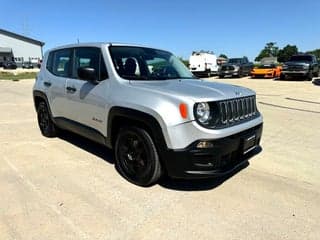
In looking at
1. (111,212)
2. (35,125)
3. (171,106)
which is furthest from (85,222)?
(35,125)

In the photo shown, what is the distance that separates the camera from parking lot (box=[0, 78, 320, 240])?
3180mm

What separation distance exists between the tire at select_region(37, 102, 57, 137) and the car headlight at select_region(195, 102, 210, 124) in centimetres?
376

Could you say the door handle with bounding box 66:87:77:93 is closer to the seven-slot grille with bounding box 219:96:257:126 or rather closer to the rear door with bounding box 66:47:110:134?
the rear door with bounding box 66:47:110:134

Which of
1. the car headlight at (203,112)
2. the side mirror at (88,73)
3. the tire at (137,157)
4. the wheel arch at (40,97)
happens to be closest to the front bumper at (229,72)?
the wheel arch at (40,97)

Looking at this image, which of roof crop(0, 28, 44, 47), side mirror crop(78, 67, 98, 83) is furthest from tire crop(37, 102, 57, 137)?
roof crop(0, 28, 44, 47)

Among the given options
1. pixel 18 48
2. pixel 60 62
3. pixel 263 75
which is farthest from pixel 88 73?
pixel 18 48

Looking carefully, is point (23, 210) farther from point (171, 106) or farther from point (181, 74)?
point (181, 74)

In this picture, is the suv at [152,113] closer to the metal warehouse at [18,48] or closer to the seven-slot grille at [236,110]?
the seven-slot grille at [236,110]

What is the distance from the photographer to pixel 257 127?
455 centimetres

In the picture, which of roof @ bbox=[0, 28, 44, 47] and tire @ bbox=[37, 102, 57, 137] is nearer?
tire @ bbox=[37, 102, 57, 137]

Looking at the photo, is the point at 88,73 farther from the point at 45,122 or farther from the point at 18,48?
the point at 18,48

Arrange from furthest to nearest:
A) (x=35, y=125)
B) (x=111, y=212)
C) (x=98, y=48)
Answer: (x=35, y=125) < (x=98, y=48) < (x=111, y=212)

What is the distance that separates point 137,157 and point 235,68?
24073mm

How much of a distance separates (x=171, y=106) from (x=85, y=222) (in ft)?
5.00
